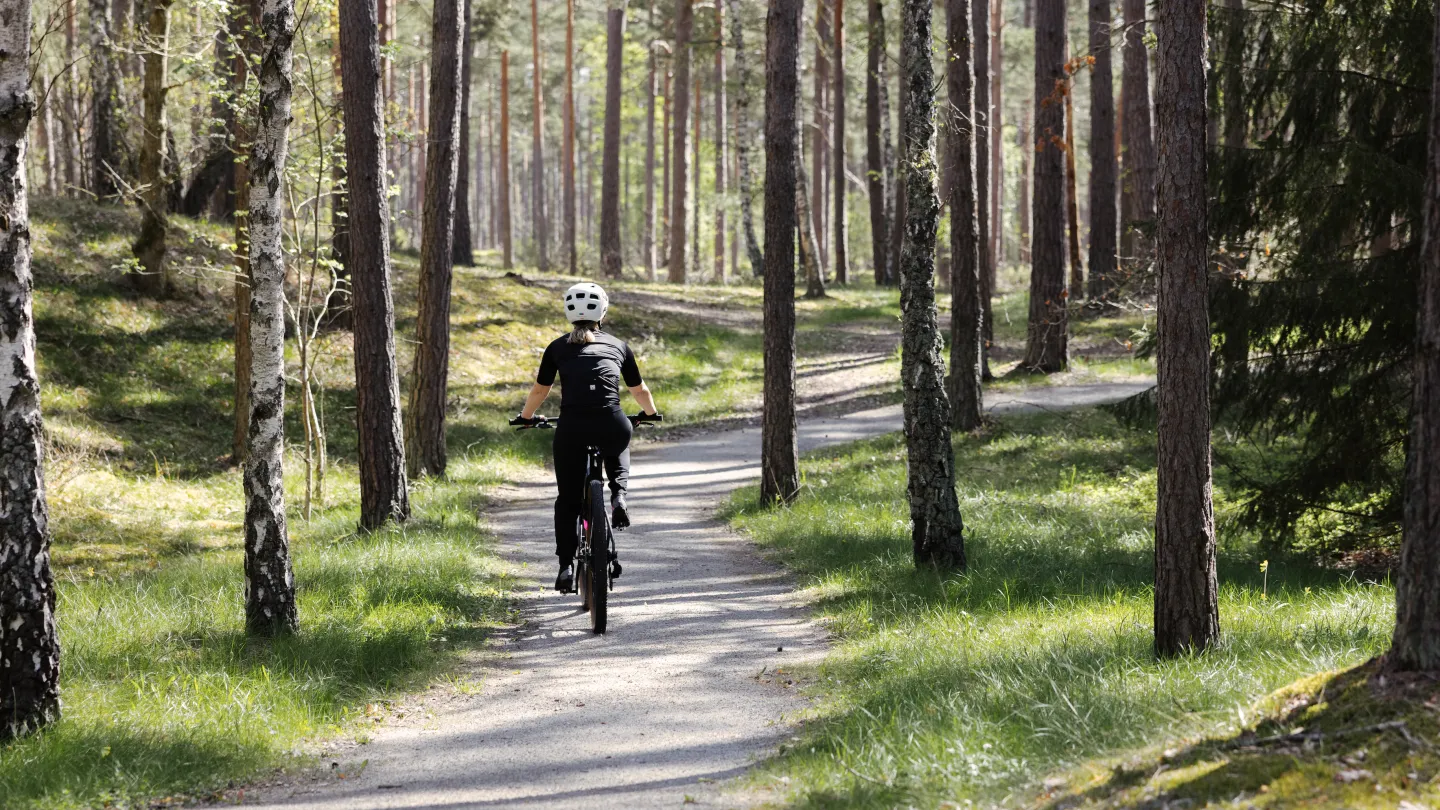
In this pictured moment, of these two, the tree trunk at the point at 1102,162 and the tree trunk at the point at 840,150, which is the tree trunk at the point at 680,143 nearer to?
the tree trunk at the point at 840,150

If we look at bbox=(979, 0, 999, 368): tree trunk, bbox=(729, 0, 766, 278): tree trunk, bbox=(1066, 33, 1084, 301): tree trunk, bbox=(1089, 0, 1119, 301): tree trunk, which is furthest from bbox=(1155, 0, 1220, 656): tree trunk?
bbox=(729, 0, 766, 278): tree trunk

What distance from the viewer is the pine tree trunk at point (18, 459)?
18.4ft

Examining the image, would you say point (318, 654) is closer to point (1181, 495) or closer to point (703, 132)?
point (1181, 495)

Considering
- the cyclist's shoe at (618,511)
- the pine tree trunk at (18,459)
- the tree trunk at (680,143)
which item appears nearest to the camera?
the pine tree trunk at (18,459)

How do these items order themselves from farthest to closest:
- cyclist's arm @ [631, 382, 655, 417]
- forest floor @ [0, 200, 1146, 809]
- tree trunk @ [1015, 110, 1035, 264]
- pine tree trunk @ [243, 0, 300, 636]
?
tree trunk @ [1015, 110, 1035, 264] < cyclist's arm @ [631, 382, 655, 417] < pine tree trunk @ [243, 0, 300, 636] < forest floor @ [0, 200, 1146, 809]

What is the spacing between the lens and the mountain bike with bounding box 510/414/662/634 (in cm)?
830

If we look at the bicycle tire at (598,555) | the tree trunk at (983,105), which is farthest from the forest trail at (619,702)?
the tree trunk at (983,105)

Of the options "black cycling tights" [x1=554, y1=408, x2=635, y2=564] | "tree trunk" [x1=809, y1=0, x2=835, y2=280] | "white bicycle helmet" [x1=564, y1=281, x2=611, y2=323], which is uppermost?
"tree trunk" [x1=809, y1=0, x2=835, y2=280]

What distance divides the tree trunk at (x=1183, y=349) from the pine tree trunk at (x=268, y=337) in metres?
5.13

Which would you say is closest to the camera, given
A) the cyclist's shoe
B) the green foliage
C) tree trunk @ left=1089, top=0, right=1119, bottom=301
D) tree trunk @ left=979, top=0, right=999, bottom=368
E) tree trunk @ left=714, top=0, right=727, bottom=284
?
the cyclist's shoe

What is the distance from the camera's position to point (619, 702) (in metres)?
6.85

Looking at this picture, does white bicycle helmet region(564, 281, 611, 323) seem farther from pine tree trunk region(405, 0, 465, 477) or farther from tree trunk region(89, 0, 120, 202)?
tree trunk region(89, 0, 120, 202)

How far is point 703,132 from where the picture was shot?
7144 centimetres

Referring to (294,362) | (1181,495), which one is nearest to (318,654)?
(1181,495)
